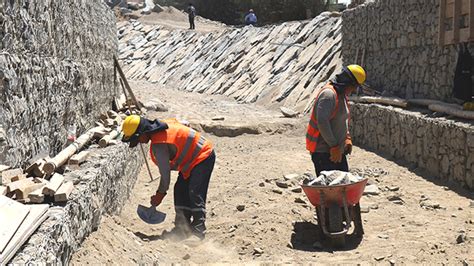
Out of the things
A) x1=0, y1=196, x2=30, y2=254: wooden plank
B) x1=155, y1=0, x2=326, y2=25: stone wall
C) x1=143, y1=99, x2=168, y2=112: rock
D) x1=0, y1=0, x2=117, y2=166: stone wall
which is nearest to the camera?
x1=0, y1=196, x2=30, y2=254: wooden plank

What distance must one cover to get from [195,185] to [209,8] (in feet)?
119

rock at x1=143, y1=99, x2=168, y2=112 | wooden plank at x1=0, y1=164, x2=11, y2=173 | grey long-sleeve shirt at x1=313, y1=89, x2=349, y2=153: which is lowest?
rock at x1=143, y1=99, x2=168, y2=112

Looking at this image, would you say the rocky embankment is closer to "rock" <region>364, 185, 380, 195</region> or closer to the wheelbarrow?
"rock" <region>364, 185, 380, 195</region>

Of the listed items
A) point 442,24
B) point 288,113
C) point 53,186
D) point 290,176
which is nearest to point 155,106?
point 288,113

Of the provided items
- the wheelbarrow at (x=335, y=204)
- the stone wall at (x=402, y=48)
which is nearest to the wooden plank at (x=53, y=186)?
the wheelbarrow at (x=335, y=204)

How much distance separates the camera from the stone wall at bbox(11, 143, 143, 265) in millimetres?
3375

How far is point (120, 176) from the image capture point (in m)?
7.01

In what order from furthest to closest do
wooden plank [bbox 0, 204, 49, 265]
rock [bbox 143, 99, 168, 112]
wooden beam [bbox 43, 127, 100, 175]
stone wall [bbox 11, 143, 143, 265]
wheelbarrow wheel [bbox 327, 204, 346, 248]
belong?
rock [bbox 143, 99, 168, 112] < wheelbarrow wheel [bbox 327, 204, 346, 248] < wooden beam [bbox 43, 127, 100, 175] < stone wall [bbox 11, 143, 143, 265] < wooden plank [bbox 0, 204, 49, 265]

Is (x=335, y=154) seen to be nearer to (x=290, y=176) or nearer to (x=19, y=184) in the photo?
(x=290, y=176)

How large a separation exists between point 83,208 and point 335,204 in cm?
258

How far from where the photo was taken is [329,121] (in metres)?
6.40

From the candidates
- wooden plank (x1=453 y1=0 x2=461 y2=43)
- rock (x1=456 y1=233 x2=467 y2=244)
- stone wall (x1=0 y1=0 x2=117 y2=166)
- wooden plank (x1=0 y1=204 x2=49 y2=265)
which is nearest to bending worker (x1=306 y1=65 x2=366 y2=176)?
rock (x1=456 y1=233 x2=467 y2=244)

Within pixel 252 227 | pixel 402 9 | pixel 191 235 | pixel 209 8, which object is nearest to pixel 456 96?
pixel 402 9

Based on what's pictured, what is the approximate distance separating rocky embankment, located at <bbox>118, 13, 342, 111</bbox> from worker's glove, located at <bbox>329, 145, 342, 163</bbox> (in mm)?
9196
